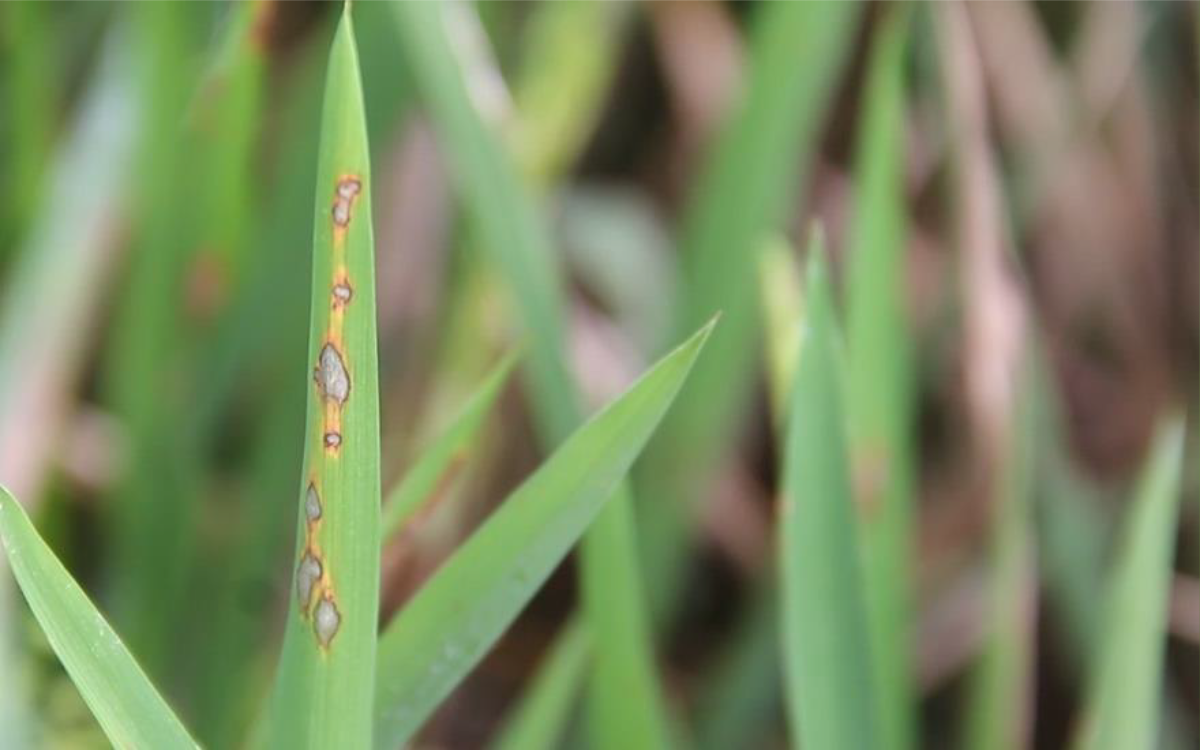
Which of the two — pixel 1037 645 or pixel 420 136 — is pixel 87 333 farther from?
pixel 1037 645

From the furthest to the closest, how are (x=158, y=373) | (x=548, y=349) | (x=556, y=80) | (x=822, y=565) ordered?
(x=556, y=80), (x=158, y=373), (x=548, y=349), (x=822, y=565)

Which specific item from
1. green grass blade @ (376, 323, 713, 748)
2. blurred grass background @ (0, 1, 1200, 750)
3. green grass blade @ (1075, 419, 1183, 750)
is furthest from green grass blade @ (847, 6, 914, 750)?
green grass blade @ (376, 323, 713, 748)

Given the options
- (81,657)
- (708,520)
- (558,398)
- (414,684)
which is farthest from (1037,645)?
(81,657)

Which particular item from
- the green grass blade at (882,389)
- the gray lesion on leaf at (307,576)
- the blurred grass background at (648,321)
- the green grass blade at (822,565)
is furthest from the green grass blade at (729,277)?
the gray lesion on leaf at (307,576)

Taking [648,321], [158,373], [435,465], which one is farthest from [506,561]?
[648,321]

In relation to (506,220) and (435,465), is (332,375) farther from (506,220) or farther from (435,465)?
(506,220)

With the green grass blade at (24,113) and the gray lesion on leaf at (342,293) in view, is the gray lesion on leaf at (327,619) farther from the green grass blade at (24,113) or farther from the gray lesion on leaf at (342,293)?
the green grass blade at (24,113)
